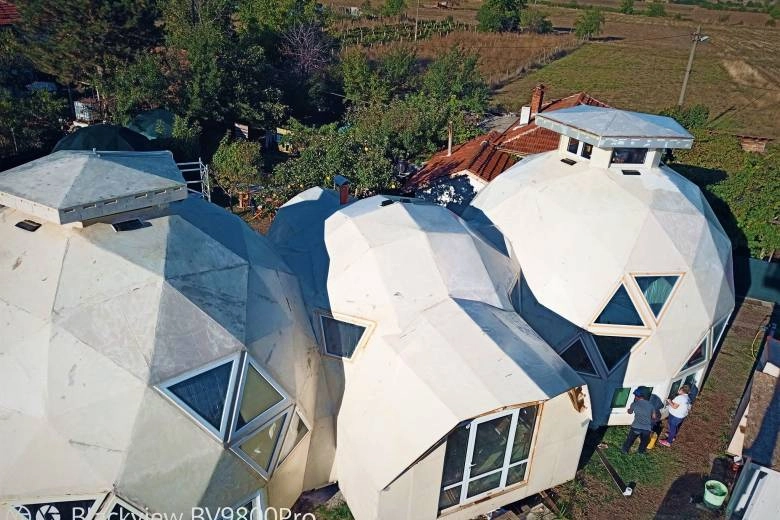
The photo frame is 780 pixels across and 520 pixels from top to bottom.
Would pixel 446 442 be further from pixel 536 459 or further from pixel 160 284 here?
pixel 160 284

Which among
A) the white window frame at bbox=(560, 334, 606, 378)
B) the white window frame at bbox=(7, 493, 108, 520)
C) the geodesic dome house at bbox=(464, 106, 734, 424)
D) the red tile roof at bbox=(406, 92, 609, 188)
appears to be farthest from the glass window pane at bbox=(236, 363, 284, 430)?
the red tile roof at bbox=(406, 92, 609, 188)

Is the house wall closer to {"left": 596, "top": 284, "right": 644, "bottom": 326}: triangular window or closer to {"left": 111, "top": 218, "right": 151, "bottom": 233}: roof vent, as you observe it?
{"left": 596, "top": 284, "right": 644, "bottom": 326}: triangular window

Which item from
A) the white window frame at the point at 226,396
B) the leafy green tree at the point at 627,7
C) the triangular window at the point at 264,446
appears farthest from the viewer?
the leafy green tree at the point at 627,7

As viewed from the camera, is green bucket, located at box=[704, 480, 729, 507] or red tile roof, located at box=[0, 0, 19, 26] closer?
green bucket, located at box=[704, 480, 729, 507]

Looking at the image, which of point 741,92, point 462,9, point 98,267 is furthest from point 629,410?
point 462,9

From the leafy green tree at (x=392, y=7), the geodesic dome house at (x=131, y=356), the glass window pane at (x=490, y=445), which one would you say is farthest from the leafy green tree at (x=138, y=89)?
the leafy green tree at (x=392, y=7)

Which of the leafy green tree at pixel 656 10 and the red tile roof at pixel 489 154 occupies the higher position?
the leafy green tree at pixel 656 10

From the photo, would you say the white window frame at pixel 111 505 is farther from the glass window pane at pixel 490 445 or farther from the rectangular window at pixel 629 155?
the rectangular window at pixel 629 155
